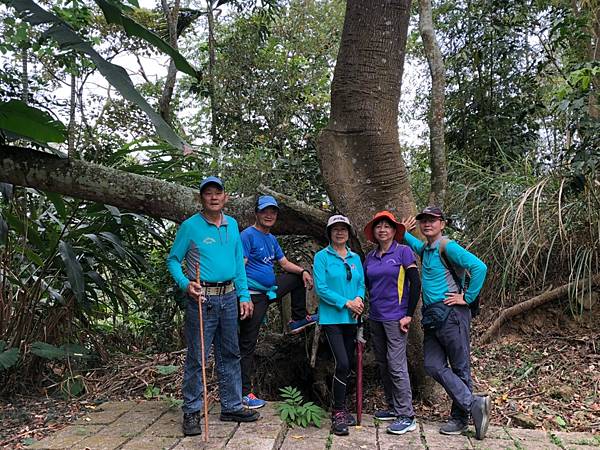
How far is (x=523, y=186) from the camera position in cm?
622

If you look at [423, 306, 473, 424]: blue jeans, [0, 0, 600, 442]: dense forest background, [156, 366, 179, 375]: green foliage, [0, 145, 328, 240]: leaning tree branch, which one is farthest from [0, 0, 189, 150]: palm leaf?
[156, 366, 179, 375]: green foliage

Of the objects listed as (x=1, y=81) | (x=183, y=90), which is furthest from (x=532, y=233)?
(x=183, y=90)

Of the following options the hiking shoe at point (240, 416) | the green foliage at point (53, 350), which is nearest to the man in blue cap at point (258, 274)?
the hiking shoe at point (240, 416)

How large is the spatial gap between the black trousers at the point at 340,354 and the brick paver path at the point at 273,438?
9.0 inches

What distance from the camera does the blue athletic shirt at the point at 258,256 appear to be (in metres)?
4.22

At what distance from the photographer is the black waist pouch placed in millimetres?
3770

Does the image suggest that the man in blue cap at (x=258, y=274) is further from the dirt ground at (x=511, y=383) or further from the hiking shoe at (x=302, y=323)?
the dirt ground at (x=511, y=383)

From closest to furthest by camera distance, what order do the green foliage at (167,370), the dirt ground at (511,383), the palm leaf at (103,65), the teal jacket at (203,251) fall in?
the palm leaf at (103,65) → the teal jacket at (203,251) → the dirt ground at (511,383) → the green foliage at (167,370)

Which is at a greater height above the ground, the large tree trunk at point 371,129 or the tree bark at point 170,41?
the tree bark at point 170,41

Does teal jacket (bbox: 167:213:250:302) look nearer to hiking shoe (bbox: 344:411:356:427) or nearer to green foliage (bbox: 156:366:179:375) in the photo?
hiking shoe (bbox: 344:411:356:427)

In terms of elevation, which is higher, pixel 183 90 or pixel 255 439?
pixel 183 90

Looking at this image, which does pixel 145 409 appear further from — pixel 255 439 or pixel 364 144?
pixel 364 144

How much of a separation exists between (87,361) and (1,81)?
10.8 feet

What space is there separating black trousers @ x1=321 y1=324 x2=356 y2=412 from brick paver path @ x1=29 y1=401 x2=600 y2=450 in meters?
0.23
